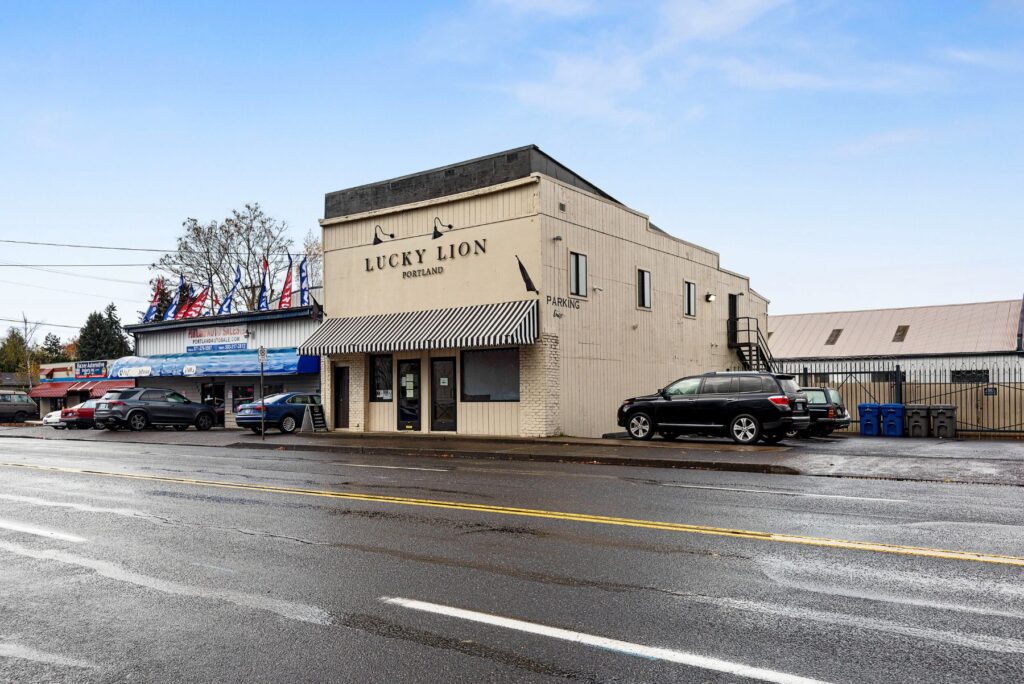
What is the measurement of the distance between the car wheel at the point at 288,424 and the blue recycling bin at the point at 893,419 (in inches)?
777

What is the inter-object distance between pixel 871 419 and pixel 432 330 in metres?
14.1

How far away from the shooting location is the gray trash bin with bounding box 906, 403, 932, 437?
25464 mm

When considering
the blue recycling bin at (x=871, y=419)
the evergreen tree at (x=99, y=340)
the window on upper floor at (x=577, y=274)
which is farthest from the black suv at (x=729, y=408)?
the evergreen tree at (x=99, y=340)

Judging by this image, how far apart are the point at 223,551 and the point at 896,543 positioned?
6175 millimetres

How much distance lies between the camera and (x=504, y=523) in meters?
8.91

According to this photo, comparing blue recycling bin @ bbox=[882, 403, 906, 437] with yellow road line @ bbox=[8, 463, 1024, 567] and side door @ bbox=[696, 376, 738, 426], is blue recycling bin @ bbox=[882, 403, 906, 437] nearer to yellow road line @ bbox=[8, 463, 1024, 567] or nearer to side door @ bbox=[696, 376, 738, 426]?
side door @ bbox=[696, 376, 738, 426]

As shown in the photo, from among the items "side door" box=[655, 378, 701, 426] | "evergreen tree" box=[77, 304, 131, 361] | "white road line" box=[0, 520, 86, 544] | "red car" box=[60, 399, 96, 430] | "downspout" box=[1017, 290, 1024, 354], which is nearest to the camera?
"white road line" box=[0, 520, 86, 544]

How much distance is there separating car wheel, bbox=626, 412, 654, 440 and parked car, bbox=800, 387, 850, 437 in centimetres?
577

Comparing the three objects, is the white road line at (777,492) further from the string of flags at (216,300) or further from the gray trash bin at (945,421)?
the string of flags at (216,300)

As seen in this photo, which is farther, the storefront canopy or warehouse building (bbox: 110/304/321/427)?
warehouse building (bbox: 110/304/321/427)

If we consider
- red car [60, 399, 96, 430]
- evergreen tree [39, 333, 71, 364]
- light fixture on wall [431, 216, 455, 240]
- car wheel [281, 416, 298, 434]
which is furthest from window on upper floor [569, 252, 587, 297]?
evergreen tree [39, 333, 71, 364]

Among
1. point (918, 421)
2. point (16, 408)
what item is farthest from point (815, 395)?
point (16, 408)

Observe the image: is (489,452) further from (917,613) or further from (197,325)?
(197,325)

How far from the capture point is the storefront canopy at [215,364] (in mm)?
33625
